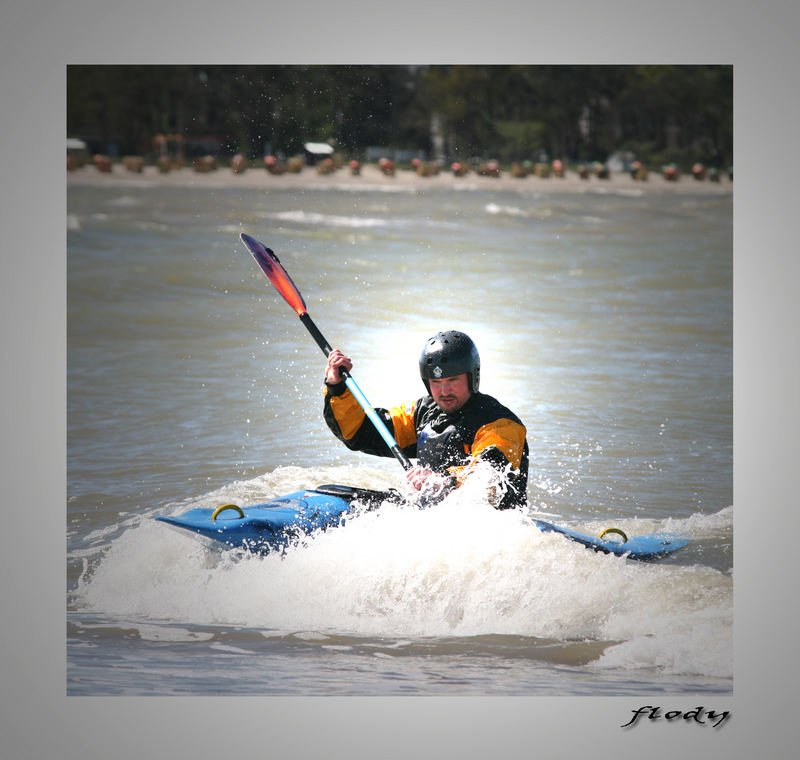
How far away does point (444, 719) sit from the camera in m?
4.19

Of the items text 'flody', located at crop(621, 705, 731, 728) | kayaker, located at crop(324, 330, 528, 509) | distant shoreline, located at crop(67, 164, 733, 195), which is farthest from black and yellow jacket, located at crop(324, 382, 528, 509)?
distant shoreline, located at crop(67, 164, 733, 195)

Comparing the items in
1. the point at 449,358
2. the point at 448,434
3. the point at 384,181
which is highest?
the point at 384,181

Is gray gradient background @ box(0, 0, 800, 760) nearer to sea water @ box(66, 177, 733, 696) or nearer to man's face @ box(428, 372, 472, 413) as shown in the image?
sea water @ box(66, 177, 733, 696)

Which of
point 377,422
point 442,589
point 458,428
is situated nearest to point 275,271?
point 377,422

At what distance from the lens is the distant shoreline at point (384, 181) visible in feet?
19.5

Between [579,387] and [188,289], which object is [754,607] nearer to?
[579,387]

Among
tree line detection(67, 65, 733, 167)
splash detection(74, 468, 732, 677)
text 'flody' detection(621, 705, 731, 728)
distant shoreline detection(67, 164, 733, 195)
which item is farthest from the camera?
distant shoreline detection(67, 164, 733, 195)

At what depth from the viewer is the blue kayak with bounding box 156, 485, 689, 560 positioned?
4.20 metres

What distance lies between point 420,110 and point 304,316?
141 centimetres

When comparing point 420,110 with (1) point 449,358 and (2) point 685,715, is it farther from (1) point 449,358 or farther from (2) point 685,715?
(2) point 685,715

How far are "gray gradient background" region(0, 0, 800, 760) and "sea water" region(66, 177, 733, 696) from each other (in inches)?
9.4

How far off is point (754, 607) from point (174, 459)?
110 inches

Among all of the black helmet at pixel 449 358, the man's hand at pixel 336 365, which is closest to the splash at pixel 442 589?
the black helmet at pixel 449 358

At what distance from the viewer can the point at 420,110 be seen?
5.71m
